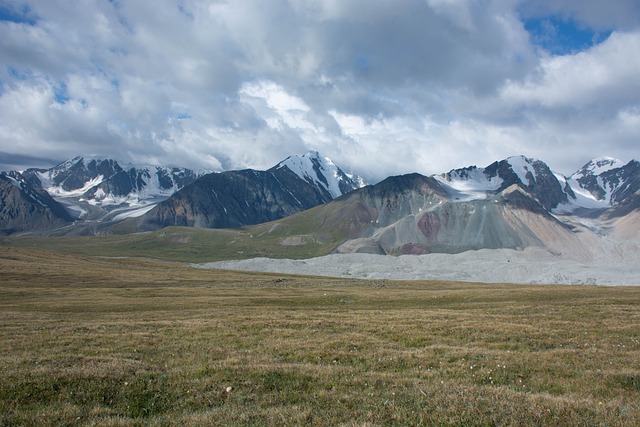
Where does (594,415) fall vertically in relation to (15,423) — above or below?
above

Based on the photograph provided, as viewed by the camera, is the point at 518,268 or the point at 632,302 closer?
the point at 632,302

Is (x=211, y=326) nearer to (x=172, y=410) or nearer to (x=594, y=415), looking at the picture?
(x=172, y=410)

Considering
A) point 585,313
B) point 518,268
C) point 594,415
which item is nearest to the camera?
point 594,415

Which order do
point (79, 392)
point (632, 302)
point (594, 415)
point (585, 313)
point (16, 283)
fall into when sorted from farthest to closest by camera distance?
point (16, 283) < point (632, 302) < point (585, 313) < point (79, 392) < point (594, 415)

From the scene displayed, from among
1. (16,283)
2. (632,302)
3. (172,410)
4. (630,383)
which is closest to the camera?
(172,410)

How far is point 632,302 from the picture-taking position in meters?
48.0

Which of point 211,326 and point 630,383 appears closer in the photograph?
point 630,383

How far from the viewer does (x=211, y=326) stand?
1215 inches

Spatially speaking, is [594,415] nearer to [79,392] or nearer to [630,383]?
[630,383]

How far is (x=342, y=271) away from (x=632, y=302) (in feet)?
470

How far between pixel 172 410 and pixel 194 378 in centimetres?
275

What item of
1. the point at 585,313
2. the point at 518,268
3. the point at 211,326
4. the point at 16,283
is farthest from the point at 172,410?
the point at 518,268

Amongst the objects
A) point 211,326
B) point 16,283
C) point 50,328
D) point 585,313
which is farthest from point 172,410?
point 16,283

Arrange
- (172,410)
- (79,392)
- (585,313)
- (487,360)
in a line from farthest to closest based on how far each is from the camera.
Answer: (585,313) → (487,360) → (79,392) → (172,410)
